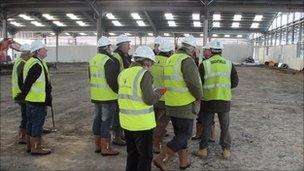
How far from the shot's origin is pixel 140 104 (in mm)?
4480

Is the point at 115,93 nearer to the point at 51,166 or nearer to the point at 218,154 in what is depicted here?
the point at 51,166

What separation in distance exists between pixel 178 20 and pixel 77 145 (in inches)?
919

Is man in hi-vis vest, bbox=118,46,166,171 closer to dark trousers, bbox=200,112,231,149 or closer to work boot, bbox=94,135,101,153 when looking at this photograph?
dark trousers, bbox=200,112,231,149

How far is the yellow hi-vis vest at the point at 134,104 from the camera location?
14.6 feet

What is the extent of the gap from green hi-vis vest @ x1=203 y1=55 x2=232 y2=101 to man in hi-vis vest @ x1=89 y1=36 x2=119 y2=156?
4.65ft

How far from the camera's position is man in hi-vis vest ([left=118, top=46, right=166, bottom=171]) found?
4.43 m

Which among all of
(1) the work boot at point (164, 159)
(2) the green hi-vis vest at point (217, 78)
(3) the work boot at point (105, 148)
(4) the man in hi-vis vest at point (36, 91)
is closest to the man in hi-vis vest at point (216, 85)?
(2) the green hi-vis vest at point (217, 78)

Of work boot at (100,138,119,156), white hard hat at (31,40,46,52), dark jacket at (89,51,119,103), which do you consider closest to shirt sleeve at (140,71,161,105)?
dark jacket at (89,51,119,103)

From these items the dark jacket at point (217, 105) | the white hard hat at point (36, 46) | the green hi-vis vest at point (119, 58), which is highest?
the white hard hat at point (36, 46)

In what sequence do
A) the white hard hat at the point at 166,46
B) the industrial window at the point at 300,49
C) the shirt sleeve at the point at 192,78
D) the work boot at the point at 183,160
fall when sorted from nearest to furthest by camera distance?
the shirt sleeve at the point at 192,78 → the work boot at the point at 183,160 → the white hard hat at the point at 166,46 → the industrial window at the point at 300,49

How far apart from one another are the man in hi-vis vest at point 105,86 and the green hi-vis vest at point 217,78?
1418 millimetres

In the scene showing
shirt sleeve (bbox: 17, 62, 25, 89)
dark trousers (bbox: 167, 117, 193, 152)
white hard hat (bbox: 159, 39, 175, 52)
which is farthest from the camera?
shirt sleeve (bbox: 17, 62, 25, 89)

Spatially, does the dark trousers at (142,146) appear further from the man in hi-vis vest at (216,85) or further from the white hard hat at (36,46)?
the white hard hat at (36,46)

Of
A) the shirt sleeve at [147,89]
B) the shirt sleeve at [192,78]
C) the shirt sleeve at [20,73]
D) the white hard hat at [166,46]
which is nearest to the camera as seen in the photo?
the shirt sleeve at [147,89]
